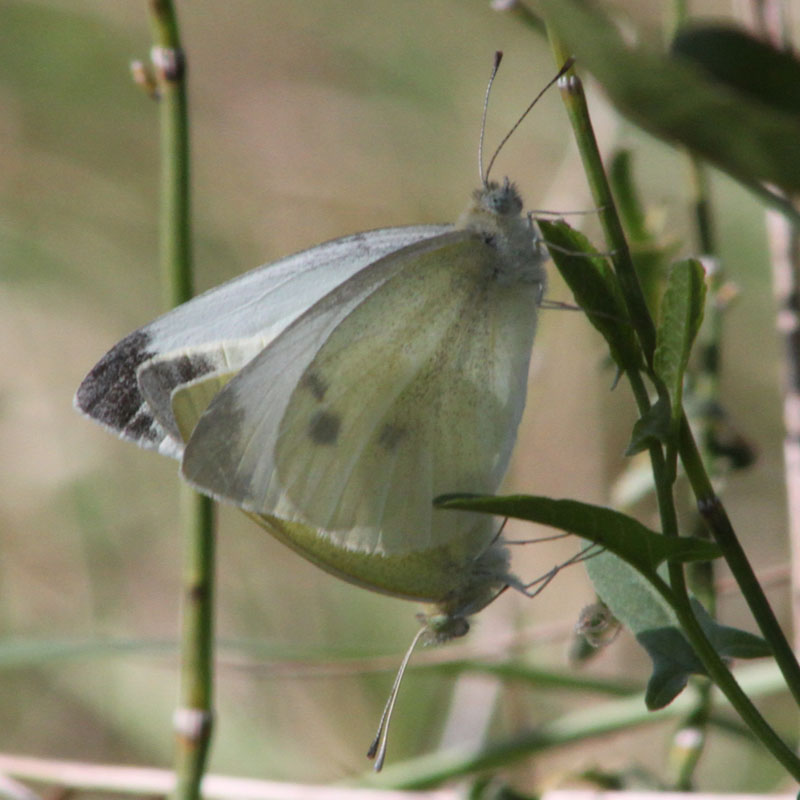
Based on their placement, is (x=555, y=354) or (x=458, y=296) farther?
(x=555, y=354)

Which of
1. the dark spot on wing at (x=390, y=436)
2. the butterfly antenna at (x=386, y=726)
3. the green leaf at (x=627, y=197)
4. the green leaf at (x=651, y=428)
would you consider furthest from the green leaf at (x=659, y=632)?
the green leaf at (x=627, y=197)

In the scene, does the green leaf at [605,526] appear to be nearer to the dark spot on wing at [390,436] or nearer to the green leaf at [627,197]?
the dark spot on wing at [390,436]

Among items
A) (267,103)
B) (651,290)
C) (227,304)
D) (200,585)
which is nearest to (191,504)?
(200,585)

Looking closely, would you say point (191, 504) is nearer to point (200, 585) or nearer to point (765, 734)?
point (200, 585)

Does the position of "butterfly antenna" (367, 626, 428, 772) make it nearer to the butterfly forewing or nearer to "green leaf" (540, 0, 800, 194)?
the butterfly forewing

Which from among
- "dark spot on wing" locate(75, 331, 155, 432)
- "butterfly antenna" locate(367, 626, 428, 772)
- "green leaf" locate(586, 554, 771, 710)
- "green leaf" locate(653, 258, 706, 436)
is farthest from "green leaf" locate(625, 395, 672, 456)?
"dark spot on wing" locate(75, 331, 155, 432)
